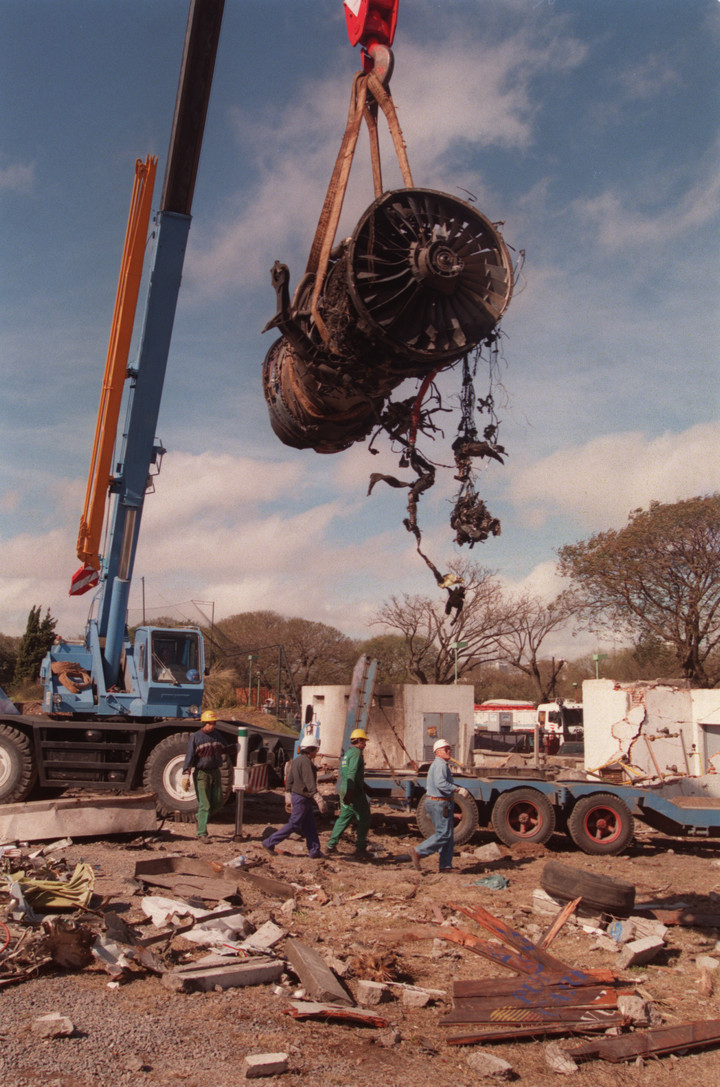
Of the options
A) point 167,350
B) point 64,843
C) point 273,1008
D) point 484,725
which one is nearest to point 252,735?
point 64,843

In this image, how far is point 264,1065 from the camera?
13.5ft

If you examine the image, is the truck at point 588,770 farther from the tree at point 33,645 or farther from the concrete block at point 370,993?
the tree at point 33,645

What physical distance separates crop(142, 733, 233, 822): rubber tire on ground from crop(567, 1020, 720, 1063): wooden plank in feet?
24.2

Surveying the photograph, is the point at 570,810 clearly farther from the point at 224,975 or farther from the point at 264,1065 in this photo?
the point at 264,1065

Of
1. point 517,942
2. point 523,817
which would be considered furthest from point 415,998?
point 523,817

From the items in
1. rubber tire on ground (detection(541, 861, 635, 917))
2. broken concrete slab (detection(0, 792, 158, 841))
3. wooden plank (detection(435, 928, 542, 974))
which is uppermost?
broken concrete slab (detection(0, 792, 158, 841))

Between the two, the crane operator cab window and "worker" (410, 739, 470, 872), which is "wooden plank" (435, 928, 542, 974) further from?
the crane operator cab window

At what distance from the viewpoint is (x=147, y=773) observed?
11.7 m

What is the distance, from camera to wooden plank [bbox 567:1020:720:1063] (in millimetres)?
4828

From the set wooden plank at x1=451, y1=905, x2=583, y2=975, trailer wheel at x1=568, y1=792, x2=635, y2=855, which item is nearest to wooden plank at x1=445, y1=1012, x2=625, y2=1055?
wooden plank at x1=451, y1=905, x2=583, y2=975

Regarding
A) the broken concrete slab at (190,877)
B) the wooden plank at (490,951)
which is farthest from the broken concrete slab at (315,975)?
the broken concrete slab at (190,877)

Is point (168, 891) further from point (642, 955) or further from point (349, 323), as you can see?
point (349, 323)

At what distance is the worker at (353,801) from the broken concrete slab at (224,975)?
4404mm

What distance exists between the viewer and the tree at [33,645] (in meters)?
37.3
